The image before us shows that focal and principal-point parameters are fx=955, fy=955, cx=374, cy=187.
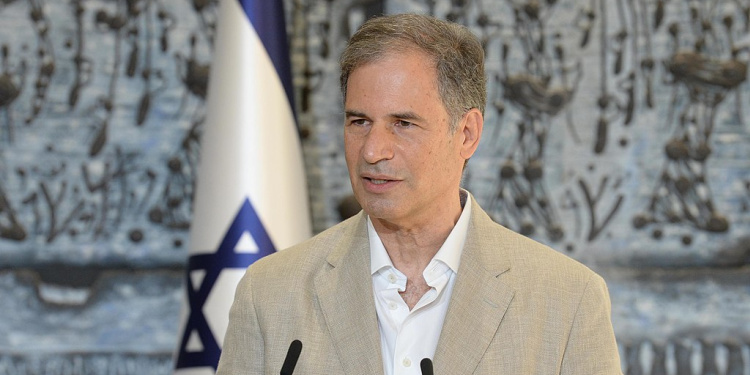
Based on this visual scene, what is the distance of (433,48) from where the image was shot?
5.73ft

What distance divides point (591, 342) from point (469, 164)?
174cm

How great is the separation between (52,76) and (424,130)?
2161 millimetres

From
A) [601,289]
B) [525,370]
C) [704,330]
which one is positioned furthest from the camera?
[704,330]

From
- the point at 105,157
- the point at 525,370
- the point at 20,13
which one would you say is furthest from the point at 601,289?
the point at 20,13

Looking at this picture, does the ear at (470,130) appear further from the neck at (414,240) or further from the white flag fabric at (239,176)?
the white flag fabric at (239,176)

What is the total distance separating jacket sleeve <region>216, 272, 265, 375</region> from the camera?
5.74 ft

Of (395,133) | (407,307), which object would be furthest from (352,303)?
(395,133)

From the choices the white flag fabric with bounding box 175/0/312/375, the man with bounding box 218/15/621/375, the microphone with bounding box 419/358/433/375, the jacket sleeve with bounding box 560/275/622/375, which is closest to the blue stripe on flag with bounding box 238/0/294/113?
the white flag fabric with bounding box 175/0/312/375

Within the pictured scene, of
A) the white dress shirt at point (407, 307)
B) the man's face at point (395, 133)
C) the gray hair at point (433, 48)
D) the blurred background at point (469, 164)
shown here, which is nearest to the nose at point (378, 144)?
the man's face at point (395, 133)

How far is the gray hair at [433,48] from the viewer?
1732 millimetres

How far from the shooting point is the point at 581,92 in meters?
3.40

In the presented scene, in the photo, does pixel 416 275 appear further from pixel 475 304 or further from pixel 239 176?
pixel 239 176

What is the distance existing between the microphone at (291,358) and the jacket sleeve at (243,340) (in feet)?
0.65

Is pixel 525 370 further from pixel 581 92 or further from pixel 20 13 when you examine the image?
pixel 20 13
